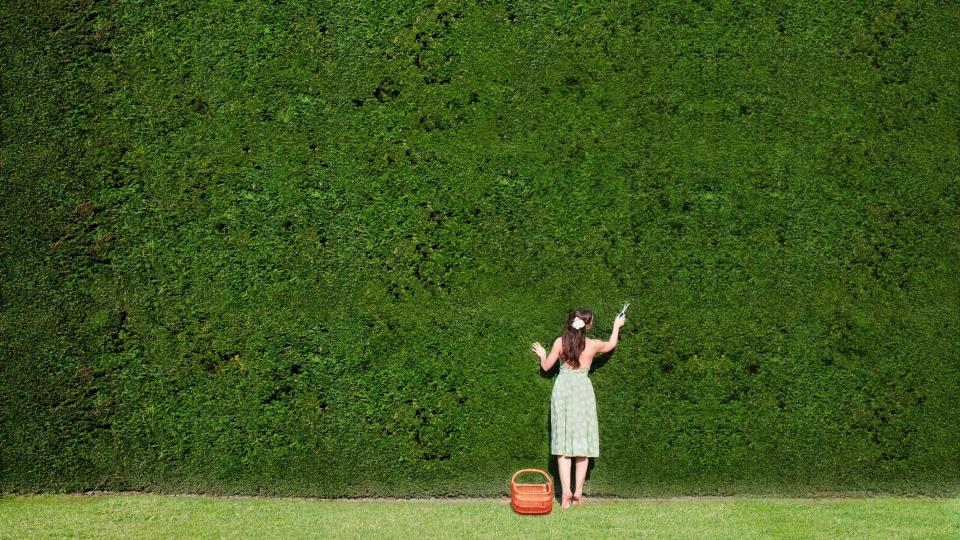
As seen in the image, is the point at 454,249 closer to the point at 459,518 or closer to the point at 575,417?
the point at 575,417

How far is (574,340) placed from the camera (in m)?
6.77

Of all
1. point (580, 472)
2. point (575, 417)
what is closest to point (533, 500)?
point (580, 472)

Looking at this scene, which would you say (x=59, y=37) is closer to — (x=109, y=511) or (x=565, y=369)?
(x=109, y=511)

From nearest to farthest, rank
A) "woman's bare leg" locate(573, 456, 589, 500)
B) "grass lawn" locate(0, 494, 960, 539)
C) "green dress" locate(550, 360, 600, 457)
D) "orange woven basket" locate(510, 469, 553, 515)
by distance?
1. "grass lawn" locate(0, 494, 960, 539)
2. "orange woven basket" locate(510, 469, 553, 515)
3. "green dress" locate(550, 360, 600, 457)
4. "woman's bare leg" locate(573, 456, 589, 500)

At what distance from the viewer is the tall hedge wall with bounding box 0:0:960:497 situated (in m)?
6.94

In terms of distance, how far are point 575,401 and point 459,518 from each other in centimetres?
145

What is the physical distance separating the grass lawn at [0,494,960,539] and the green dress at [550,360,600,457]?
56 centimetres

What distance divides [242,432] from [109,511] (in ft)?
4.15

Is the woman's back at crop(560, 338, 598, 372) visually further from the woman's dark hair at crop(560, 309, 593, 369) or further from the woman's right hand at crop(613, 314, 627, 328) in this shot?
the woman's right hand at crop(613, 314, 627, 328)

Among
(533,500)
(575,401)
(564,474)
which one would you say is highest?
(575,401)

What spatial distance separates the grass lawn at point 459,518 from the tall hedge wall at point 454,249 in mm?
205

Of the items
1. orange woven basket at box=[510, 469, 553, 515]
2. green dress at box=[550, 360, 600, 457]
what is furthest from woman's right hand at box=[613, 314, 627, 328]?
orange woven basket at box=[510, 469, 553, 515]

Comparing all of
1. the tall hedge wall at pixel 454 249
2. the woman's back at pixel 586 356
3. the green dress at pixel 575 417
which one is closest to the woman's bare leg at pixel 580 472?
the green dress at pixel 575 417

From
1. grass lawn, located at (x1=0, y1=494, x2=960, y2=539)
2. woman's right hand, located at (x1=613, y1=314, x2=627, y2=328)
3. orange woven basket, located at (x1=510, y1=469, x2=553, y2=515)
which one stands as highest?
woman's right hand, located at (x1=613, y1=314, x2=627, y2=328)
